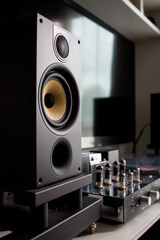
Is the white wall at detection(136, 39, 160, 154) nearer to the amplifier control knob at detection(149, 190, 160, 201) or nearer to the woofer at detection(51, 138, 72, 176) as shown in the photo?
the amplifier control knob at detection(149, 190, 160, 201)

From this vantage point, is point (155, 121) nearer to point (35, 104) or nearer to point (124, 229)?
point (124, 229)

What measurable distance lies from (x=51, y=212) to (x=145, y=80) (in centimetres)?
170

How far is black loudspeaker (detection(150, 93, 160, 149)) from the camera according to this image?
188 cm

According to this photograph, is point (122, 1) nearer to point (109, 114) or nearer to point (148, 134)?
point (109, 114)

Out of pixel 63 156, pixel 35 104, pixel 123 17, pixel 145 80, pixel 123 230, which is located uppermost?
pixel 123 17

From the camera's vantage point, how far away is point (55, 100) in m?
0.65

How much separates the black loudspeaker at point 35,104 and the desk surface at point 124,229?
7.0 inches

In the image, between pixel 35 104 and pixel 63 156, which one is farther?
pixel 63 156

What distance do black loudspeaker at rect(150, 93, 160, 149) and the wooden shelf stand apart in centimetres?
48

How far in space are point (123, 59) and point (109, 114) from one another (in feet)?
1.62

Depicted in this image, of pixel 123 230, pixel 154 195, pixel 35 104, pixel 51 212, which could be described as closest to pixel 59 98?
pixel 35 104

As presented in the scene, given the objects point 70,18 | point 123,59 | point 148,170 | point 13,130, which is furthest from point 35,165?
point 123,59

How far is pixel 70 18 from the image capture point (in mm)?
1397

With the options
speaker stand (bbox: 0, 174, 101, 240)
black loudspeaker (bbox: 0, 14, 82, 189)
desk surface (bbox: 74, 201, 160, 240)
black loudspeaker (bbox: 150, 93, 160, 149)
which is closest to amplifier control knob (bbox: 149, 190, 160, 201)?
A: desk surface (bbox: 74, 201, 160, 240)
